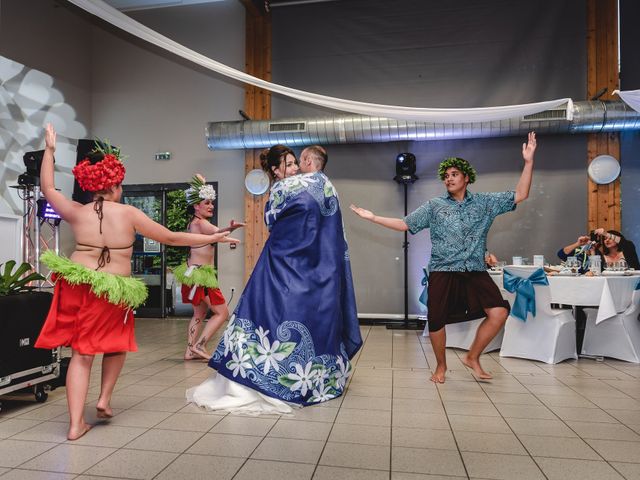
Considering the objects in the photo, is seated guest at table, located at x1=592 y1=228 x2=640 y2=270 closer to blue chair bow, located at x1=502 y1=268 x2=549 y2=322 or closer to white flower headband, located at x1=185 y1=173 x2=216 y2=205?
blue chair bow, located at x1=502 y1=268 x2=549 y2=322

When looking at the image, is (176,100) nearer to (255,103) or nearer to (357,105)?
(255,103)

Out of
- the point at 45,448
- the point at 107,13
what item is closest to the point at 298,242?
the point at 45,448

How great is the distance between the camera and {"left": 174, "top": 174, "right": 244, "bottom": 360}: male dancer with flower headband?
4.20 metres

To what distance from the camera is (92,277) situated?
2.31 metres

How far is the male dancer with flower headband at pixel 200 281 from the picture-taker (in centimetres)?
420

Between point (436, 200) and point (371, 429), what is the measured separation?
1855 mm

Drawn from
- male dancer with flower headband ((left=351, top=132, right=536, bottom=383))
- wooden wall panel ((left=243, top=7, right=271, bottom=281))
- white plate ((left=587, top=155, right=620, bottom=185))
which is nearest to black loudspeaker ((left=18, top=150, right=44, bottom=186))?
wooden wall panel ((left=243, top=7, right=271, bottom=281))

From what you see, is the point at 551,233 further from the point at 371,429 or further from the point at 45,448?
the point at 45,448

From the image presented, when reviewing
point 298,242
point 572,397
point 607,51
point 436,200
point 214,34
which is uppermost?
point 214,34

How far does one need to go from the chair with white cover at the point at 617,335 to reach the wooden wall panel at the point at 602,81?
8.32 ft

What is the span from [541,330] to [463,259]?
4.78 feet

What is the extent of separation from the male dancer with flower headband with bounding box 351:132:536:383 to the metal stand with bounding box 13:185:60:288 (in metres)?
3.07

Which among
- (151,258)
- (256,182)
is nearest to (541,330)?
(256,182)

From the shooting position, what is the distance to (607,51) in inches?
258
